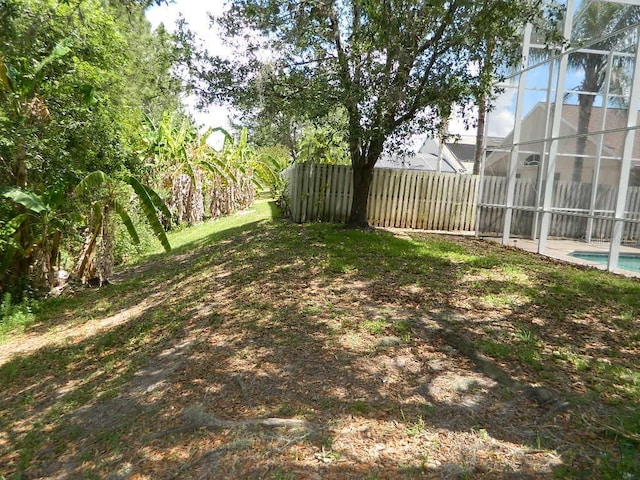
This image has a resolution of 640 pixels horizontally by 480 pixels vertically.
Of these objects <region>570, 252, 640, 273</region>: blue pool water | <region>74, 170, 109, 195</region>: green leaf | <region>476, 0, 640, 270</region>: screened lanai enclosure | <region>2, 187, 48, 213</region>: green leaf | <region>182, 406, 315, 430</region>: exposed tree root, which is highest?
<region>476, 0, 640, 270</region>: screened lanai enclosure

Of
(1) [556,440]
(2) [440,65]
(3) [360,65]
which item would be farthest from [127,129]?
(1) [556,440]

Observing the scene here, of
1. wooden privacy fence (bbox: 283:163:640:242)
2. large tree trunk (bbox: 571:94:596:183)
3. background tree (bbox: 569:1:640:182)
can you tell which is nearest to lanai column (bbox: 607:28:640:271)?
background tree (bbox: 569:1:640:182)

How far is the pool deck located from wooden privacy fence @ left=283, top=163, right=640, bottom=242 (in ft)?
1.28

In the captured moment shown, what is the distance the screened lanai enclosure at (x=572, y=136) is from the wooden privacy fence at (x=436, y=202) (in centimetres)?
4

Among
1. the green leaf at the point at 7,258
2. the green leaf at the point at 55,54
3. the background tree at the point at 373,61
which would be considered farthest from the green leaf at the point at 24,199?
the background tree at the point at 373,61

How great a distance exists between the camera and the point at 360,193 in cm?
1076

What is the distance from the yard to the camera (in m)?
2.85

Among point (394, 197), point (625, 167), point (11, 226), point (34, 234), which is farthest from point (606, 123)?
point (34, 234)

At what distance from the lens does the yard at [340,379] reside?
2.85 metres

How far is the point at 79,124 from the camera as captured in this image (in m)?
7.66

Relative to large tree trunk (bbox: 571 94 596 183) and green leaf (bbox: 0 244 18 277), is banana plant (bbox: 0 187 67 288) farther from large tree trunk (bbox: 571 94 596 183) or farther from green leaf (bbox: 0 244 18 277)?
large tree trunk (bbox: 571 94 596 183)

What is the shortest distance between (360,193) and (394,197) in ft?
6.21

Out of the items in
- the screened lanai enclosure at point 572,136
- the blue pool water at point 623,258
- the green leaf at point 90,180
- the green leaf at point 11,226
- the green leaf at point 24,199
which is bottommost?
the blue pool water at point 623,258

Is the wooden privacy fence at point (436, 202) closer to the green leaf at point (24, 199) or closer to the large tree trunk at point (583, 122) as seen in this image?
the large tree trunk at point (583, 122)
